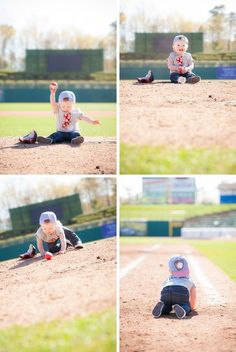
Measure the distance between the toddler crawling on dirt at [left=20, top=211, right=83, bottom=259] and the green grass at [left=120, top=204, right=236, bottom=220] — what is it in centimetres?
28

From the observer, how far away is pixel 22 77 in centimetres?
350

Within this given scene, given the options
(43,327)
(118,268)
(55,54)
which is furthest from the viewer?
(55,54)

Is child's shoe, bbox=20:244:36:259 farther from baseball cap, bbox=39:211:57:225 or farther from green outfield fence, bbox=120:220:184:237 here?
green outfield fence, bbox=120:220:184:237

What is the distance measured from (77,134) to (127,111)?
0.87 ft

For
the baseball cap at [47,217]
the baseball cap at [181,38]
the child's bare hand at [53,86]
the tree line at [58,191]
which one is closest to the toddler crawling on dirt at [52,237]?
the baseball cap at [47,217]

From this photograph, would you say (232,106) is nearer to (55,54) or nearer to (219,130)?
(219,130)

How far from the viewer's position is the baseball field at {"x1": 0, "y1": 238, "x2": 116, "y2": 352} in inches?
117

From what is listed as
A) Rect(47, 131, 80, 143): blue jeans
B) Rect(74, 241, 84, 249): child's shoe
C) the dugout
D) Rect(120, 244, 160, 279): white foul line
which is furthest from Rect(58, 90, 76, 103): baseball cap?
Rect(120, 244, 160, 279): white foul line

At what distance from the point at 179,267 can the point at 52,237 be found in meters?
0.62

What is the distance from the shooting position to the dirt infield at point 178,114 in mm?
3109

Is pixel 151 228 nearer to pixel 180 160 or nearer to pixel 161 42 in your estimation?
pixel 180 160

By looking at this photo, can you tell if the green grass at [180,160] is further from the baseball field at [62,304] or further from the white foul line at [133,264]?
the white foul line at [133,264]

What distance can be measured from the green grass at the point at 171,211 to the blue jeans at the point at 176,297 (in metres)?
0.44

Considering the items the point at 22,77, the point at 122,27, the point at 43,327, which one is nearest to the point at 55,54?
the point at 22,77
